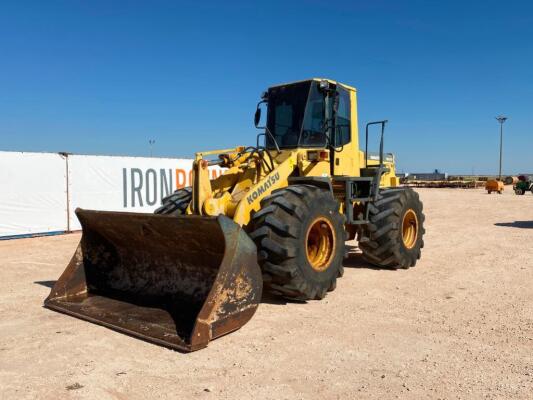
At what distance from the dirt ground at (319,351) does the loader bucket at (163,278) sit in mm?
189

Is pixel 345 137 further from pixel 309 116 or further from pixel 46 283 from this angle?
pixel 46 283

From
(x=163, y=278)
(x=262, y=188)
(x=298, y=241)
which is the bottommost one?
(x=163, y=278)

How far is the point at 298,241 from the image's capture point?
523 centimetres

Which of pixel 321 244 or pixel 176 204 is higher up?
pixel 176 204

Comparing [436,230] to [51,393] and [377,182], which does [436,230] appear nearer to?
[377,182]

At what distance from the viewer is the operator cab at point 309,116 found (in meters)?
6.89

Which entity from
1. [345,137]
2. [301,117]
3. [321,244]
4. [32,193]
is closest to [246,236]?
[321,244]

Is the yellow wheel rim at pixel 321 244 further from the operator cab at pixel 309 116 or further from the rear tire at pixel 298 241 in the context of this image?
the operator cab at pixel 309 116

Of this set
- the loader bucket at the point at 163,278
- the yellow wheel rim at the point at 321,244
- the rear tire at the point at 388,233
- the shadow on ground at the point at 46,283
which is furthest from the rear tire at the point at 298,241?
the shadow on ground at the point at 46,283

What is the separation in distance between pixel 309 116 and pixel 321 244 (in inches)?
80.7

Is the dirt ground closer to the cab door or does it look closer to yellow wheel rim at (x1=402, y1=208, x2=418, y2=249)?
yellow wheel rim at (x1=402, y1=208, x2=418, y2=249)

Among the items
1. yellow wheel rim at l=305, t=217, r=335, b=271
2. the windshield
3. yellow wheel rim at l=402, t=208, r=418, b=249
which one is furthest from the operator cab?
yellow wheel rim at l=402, t=208, r=418, b=249

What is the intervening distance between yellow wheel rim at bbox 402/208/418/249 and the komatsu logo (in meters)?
3.23

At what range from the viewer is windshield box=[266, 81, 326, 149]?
6.89 metres
